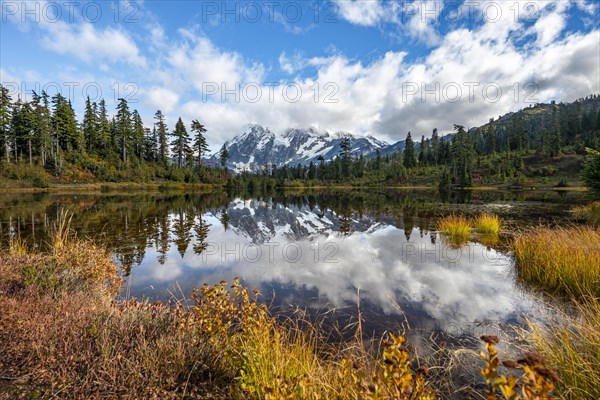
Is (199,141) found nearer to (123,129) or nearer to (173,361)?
(123,129)

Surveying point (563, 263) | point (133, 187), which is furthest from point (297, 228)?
point (133, 187)

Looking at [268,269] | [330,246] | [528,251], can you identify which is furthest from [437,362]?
[330,246]

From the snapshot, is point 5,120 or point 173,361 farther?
point 5,120

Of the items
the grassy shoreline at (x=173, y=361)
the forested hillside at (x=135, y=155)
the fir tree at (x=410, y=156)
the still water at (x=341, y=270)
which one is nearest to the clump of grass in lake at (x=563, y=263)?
the still water at (x=341, y=270)

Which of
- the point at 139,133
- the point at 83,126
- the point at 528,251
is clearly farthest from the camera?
the point at 139,133

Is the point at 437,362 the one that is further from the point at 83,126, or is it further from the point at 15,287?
the point at 83,126

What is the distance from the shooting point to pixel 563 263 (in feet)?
26.3

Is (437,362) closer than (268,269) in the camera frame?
Yes

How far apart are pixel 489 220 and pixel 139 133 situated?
86139 millimetres

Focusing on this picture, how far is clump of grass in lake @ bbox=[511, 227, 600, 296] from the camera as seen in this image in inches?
287

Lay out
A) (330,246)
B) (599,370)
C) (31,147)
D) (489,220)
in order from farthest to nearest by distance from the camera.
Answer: (31,147)
(489,220)
(330,246)
(599,370)

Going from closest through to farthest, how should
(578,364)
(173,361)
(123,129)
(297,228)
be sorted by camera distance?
(578,364) < (173,361) < (297,228) < (123,129)

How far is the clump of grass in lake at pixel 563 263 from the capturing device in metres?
7.29

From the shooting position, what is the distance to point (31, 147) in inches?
2429
